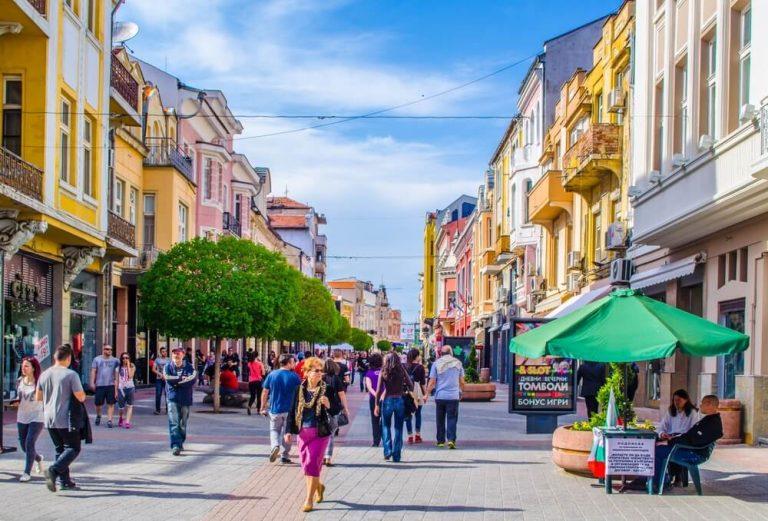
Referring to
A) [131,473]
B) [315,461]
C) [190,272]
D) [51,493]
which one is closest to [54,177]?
[190,272]

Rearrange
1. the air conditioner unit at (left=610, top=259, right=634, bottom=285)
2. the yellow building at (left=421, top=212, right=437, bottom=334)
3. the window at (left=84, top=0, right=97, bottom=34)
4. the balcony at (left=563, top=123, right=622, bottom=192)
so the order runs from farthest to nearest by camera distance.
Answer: the yellow building at (left=421, top=212, right=437, bottom=334) < the balcony at (left=563, top=123, right=622, bottom=192) < the window at (left=84, top=0, right=97, bottom=34) < the air conditioner unit at (left=610, top=259, right=634, bottom=285)

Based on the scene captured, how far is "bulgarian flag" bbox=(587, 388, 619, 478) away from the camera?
36.7ft

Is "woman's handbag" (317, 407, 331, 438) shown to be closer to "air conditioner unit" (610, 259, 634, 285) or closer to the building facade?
the building facade

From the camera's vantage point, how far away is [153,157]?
3409 centimetres

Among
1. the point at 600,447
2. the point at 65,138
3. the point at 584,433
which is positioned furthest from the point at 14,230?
the point at 600,447

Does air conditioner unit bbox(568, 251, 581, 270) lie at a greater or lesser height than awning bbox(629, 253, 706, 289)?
greater

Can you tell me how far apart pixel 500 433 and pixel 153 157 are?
19.6 metres

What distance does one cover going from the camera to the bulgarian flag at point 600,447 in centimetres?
1117

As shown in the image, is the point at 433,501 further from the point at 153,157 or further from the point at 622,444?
the point at 153,157

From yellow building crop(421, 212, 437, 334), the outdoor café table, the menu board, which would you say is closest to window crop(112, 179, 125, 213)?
the menu board

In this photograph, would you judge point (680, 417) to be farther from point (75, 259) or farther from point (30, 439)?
point (75, 259)

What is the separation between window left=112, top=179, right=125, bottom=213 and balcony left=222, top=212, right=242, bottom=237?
12618mm

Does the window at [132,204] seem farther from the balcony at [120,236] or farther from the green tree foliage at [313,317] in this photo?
the green tree foliage at [313,317]

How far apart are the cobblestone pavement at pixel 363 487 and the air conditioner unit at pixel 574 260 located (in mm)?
14712
